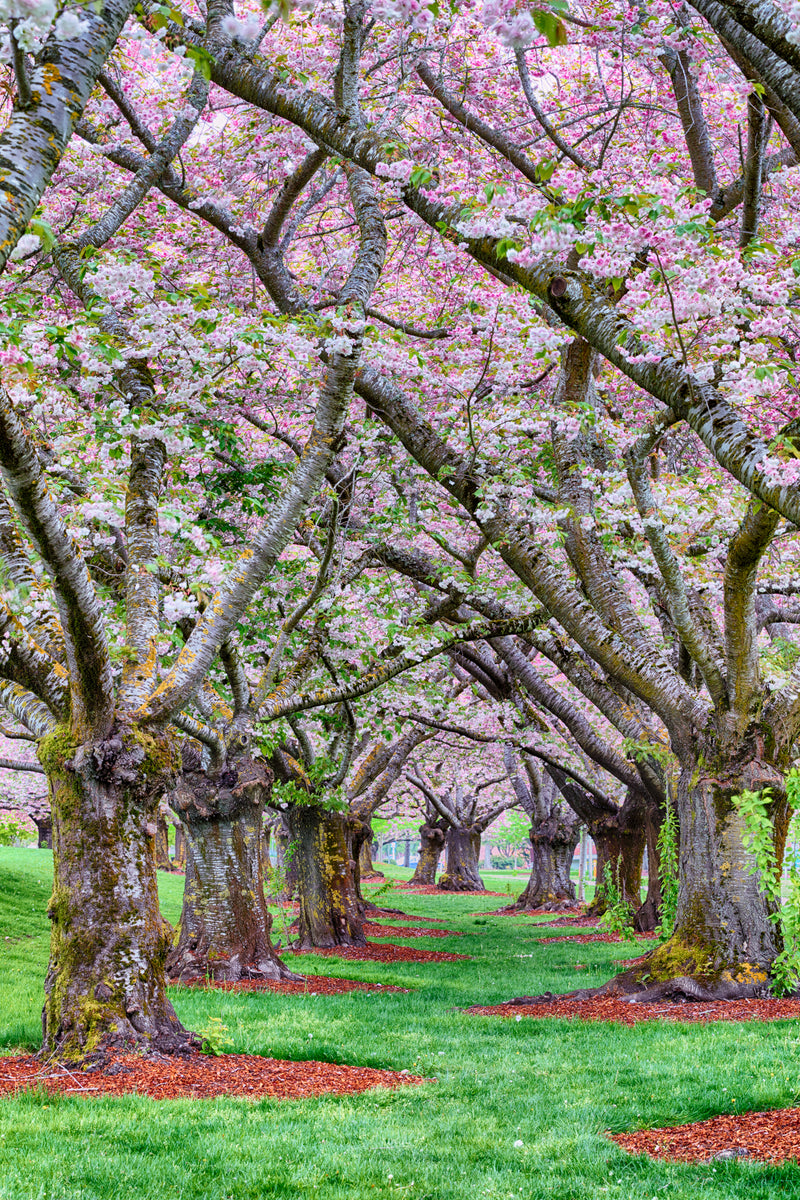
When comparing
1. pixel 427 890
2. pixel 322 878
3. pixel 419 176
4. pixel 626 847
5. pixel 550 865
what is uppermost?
pixel 419 176

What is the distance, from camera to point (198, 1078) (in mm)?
6027

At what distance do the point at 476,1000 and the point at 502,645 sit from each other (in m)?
4.80

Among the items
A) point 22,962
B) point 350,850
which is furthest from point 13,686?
point 350,850

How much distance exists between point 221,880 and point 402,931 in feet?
31.1

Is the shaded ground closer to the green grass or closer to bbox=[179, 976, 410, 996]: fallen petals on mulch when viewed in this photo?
bbox=[179, 976, 410, 996]: fallen petals on mulch

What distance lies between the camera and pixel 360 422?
11.1m

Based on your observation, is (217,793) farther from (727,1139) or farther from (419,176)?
(419,176)

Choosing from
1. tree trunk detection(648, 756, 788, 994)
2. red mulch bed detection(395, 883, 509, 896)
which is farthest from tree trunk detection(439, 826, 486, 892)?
tree trunk detection(648, 756, 788, 994)

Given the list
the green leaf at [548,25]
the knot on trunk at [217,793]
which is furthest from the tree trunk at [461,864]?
the green leaf at [548,25]

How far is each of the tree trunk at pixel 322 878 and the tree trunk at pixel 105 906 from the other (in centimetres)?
915

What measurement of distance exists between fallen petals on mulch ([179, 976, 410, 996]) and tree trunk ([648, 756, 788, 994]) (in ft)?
12.3

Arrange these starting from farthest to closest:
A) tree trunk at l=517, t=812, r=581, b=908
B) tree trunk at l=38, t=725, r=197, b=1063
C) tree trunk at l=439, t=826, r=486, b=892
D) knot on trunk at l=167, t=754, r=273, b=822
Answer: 1. tree trunk at l=439, t=826, r=486, b=892
2. tree trunk at l=517, t=812, r=581, b=908
3. knot on trunk at l=167, t=754, r=273, b=822
4. tree trunk at l=38, t=725, r=197, b=1063

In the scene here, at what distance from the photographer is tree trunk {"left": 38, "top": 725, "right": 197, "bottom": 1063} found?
6324 mm

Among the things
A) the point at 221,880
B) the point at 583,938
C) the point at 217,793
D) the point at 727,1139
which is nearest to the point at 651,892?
the point at 583,938
